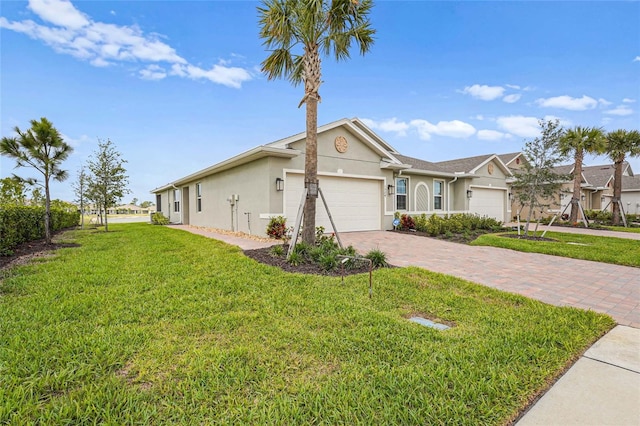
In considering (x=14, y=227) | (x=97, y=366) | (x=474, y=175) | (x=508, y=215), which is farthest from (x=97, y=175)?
(x=508, y=215)

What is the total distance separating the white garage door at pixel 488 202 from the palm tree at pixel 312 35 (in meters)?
14.4

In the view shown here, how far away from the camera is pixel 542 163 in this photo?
1181cm

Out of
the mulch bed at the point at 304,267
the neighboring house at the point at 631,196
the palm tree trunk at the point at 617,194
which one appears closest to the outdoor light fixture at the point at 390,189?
the mulch bed at the point at 304,267

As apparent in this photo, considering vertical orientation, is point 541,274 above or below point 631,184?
below

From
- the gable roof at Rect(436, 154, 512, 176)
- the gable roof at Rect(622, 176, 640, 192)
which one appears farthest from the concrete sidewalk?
the gable roof at Rect(622, 176, 640, 192)

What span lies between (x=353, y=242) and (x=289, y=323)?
22.7ft

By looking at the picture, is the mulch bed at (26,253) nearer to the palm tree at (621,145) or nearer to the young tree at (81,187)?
the young tree at (81,187)

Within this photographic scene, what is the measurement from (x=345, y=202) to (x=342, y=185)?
757 millimetres

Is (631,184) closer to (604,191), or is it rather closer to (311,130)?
(604,191)

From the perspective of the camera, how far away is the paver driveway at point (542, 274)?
14.2 feet

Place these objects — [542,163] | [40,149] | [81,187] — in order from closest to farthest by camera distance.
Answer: [40,149]
[542,163]
[81,187]

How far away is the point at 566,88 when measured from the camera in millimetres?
13750

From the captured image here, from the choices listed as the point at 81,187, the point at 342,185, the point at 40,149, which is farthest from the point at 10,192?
the point at 342,185

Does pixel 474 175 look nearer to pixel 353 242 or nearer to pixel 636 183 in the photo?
pixel 353 242
